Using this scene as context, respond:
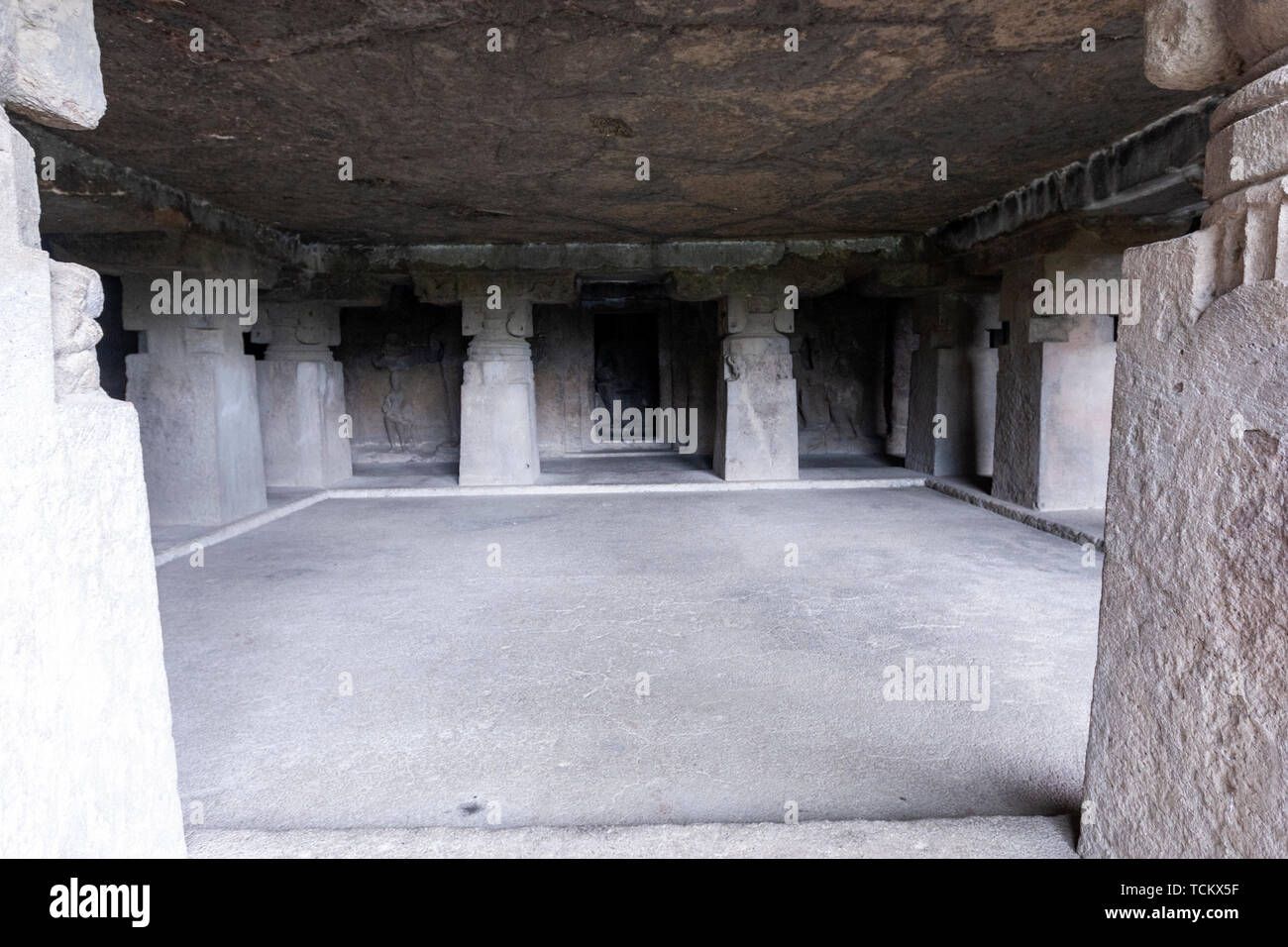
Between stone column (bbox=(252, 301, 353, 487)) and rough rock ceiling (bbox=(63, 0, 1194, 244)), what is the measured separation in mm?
2450

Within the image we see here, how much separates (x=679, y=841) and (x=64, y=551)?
1360mm

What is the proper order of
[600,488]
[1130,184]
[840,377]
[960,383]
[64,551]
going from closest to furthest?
[64,551] → [1130,184] → [600,488] → [960,383] → [840,377]

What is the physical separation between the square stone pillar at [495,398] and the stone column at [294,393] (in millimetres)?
1627

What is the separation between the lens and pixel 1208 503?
135cm

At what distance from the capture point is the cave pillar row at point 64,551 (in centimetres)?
119

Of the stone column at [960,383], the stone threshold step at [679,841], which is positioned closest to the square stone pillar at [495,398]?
the stone column at [960,383]

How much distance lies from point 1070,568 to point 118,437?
15.5 feet

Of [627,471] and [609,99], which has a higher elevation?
[609,99]

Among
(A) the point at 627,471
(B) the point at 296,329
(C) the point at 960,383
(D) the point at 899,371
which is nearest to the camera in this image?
(C) the point at 960,383

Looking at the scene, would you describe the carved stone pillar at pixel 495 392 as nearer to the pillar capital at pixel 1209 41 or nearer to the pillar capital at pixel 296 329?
the pillar capital at pixel 296 329

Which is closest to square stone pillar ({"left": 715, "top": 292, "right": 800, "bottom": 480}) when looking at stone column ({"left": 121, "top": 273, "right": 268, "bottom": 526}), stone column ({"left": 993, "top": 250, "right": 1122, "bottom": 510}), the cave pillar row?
stone column ({"left": 993, "top": 250, "right": 1122, "bottom": 510})

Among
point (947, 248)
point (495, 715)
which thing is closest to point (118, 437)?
point (495, 715)

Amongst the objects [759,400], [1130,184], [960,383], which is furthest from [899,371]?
[1130,184]

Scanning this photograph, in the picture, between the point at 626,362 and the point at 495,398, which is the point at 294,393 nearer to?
the point at 495,398
